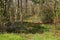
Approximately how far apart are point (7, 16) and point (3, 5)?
0.79 metres

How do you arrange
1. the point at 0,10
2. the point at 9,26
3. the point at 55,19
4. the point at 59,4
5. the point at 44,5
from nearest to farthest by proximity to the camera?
the point at 0,10
the point at 9,26
the point at 59,4
the point at 55,19
the point at 44,5

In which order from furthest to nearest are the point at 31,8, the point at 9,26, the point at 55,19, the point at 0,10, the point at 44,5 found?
the point at 31,8
the point at 44,5
the point at 55,19
the point at 9,26
the point at 0,10

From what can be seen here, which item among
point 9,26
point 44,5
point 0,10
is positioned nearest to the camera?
point 0,10

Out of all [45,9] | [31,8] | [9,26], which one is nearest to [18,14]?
[45,9]

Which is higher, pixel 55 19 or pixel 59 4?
pixel 59 4

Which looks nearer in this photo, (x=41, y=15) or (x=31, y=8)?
(x=41, y=15)

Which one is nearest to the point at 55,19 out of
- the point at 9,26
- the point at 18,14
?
the point at 18,14

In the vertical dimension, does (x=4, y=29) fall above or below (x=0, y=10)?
below

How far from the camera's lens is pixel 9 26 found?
13531 mm

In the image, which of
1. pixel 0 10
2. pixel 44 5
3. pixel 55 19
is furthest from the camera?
pixel 44 5

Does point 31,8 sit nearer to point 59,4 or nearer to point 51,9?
point 51,9

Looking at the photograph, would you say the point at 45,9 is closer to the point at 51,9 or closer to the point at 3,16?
the point at 51,9

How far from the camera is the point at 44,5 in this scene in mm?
20453

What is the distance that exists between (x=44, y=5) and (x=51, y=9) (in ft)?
3.25
